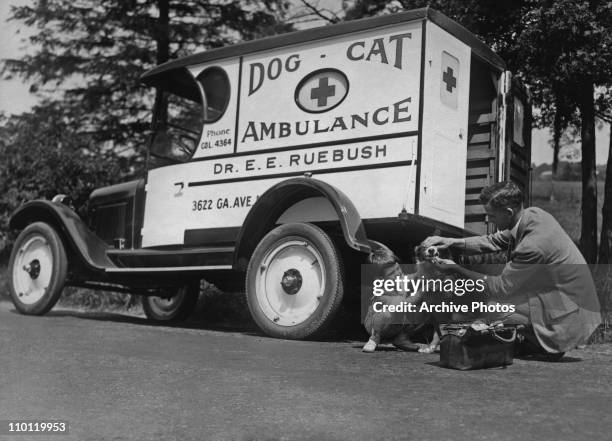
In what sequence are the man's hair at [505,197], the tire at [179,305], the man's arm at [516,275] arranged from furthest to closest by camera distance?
the tire at [179,305] < the man's hair at [505,197] < the man's arm at [516,275]

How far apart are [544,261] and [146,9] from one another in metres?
12.1

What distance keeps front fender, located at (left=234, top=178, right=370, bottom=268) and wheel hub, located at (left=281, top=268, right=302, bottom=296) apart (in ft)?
1.74

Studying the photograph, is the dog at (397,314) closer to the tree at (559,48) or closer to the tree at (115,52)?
the tree at (559,48)

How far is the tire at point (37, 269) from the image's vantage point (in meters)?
8.06

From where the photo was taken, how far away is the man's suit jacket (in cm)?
488

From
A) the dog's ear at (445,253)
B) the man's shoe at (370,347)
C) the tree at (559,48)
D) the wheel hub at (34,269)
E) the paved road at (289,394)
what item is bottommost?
the paved road at (289,394)

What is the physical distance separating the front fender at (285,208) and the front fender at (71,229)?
204 cm

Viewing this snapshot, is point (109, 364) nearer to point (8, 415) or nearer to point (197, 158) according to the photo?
point (8, 415)

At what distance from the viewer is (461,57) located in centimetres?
638

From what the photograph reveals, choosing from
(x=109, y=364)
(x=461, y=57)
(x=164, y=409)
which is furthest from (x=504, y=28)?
(x=164, y=409)

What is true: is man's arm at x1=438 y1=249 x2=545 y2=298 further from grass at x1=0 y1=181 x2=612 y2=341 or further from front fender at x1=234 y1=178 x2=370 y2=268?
grass at x1=0 y1=181 x2=612 y2=341

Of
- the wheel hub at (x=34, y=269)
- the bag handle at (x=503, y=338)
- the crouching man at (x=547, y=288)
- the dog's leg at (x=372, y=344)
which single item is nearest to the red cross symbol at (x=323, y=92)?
the dog's leg at (x=372, y=344)

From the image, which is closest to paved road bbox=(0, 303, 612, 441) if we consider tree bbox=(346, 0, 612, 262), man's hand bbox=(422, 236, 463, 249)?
man's hand bbox=(422, 236, 463, 249)

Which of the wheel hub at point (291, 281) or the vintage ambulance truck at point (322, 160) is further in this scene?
the wheel hub at point (291, 281)
